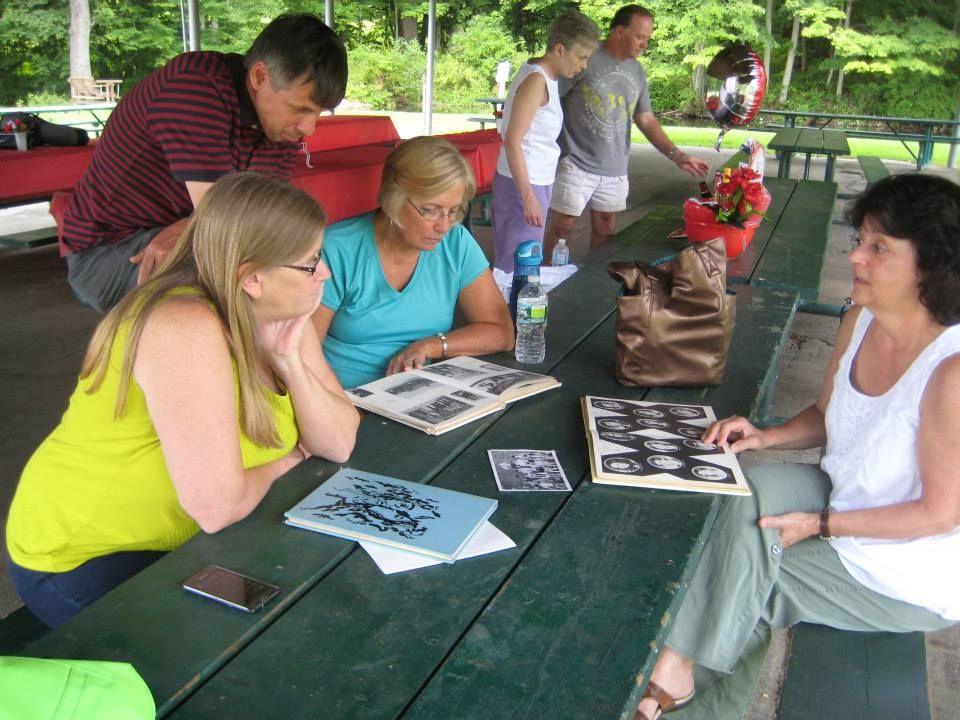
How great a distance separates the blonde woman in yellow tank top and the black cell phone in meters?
0.14

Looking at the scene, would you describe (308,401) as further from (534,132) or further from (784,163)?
(784,163)

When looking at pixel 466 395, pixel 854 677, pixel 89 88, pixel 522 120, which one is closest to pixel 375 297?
pixel 466 395

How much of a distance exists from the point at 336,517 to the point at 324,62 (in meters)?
1.23

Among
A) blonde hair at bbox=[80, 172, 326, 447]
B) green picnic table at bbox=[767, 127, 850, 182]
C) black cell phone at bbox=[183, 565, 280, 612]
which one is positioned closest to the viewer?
black cell phone at bbox=[183, 565, 280, 612]

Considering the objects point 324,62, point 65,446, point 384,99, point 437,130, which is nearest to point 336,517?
point 65,446

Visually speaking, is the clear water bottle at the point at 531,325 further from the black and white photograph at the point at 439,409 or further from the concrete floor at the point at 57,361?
the concrete floor at the point at 57,361

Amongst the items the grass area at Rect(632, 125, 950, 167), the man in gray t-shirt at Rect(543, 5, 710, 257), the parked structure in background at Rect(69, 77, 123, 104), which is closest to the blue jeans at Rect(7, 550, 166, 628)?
the man in gray t-shirt at Rect(543, 5, 710, 257)

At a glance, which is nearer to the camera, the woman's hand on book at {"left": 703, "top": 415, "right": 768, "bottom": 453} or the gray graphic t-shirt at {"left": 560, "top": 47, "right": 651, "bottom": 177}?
the woman's hand on book at {"left": 703, "top": 415, "right": 768, "bottom": 453}

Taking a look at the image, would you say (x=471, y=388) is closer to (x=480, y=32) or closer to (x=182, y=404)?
(x=182, y=404)

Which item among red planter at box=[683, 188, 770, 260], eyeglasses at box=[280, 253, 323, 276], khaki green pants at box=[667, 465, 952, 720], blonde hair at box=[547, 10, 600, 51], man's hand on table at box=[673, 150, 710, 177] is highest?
blonde hair at box=[547, 10, 600, 51]

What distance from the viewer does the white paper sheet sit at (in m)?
1.19

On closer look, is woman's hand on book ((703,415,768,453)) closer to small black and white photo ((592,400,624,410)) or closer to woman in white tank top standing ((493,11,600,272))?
small black and white photo ((592,400,624,410))

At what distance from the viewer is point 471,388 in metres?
1.88

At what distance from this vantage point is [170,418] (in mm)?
1274
